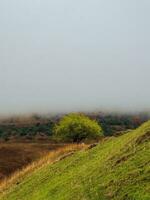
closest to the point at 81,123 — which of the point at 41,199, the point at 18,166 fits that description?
the point at 18,166

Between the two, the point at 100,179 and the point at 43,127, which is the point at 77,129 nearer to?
→ the point at 100,179

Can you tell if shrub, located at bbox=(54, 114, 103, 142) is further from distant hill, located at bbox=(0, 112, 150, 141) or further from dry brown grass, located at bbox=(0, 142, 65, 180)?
dry brown grass, located at bbox=(0, 142, 65, 180)

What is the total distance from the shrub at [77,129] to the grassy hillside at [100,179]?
47399 mm

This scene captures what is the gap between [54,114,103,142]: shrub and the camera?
71.1 m

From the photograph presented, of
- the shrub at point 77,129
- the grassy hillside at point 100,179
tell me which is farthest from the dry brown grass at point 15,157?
the shrub at point 77,129

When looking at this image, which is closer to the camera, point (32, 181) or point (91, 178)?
point (91, 178)

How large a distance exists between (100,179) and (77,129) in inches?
2192

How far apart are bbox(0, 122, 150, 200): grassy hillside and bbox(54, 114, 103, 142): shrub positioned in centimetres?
4740

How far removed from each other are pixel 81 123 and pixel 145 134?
5377 centimetres

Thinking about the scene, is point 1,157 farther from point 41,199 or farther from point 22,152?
point 41,199

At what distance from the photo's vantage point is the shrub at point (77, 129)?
233 ft

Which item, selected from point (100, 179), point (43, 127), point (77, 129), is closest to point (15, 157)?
point (100, 179)

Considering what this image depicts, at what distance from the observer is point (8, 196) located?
74.4ft

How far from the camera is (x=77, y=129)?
2832 inches
